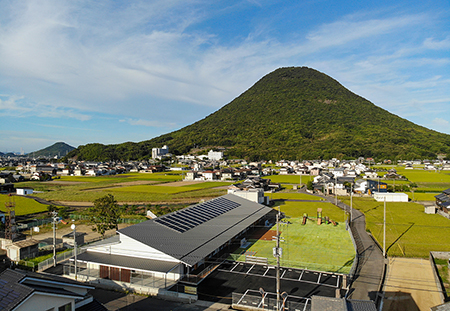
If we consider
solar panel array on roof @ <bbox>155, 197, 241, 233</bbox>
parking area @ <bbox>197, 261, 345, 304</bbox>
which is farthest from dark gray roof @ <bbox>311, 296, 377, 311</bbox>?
solar panel array on roof @ <bbox>155, 197, 241, 233</bbox>

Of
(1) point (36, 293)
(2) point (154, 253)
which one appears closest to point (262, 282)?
(2) point (154, 253)

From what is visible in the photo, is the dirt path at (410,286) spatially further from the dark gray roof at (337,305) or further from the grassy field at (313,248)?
the dark gray roof at (337,305)

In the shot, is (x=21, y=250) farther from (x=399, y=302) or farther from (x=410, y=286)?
(x=410, y=286)

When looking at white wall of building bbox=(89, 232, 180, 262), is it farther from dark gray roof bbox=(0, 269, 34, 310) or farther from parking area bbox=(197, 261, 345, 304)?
dark gray roof bbox=(0, 269, 34, 310)

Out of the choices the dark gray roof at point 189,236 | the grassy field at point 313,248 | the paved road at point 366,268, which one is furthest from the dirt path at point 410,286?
the dark gray roof at point 189,236

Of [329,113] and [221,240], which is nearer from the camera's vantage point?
[221,240]

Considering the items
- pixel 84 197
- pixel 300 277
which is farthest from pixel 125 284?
pixel 84 197

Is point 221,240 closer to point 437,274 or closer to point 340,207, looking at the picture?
point 437,274

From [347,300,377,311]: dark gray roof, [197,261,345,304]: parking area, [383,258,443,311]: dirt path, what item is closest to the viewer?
[347,300,377,311]: dark gray roof
